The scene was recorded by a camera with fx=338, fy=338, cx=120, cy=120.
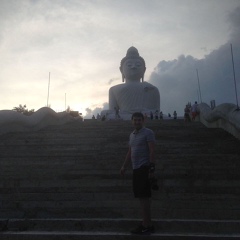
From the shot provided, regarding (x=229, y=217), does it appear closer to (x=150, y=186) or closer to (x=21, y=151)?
(x=150, y=186)

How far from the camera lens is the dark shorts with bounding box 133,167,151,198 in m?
3.40

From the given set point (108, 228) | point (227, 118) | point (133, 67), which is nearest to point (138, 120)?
point (108, 228)

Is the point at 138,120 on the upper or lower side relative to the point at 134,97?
lower

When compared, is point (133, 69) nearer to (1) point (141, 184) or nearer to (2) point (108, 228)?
(2) point (108, 228)

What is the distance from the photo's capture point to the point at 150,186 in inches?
135

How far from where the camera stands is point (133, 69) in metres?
25.9

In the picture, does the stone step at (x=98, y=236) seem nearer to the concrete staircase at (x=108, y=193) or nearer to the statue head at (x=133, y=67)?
the concrete staircase at (x=108, y=193)

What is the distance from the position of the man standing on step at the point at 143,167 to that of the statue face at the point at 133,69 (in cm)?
2254

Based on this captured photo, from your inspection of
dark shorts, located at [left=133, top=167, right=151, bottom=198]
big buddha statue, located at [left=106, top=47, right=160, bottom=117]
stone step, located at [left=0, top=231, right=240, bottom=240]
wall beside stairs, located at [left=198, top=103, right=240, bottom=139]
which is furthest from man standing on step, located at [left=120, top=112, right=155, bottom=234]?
big buddha statue, located at [left=106, top=47, right=160, bottom=117]

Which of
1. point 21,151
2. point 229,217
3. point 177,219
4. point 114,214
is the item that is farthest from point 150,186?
point 21,151

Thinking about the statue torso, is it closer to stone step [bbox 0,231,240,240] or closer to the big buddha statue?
the big buddha statue

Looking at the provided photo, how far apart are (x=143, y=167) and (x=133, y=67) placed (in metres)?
22.8

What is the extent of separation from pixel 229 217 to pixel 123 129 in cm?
592

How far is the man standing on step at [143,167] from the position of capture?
11.2 ft
